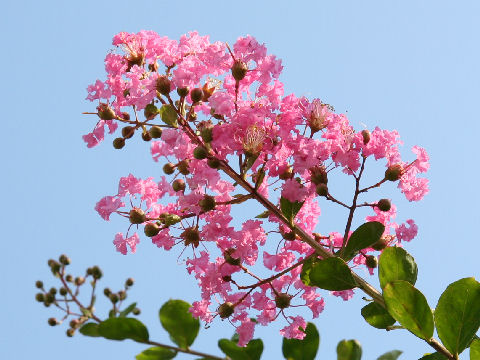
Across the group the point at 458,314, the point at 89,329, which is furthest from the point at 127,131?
the point at 458,314

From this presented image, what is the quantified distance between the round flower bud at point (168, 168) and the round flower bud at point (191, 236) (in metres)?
0.20

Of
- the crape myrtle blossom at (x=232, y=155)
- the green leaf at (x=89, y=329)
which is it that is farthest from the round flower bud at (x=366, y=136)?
the green leaf at (x=89, y=329)

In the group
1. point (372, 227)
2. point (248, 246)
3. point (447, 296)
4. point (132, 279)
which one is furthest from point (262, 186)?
point (132, 279)

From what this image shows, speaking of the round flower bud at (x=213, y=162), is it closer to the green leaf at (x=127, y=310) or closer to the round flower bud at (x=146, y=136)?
the round flower bud at (x=146, y=136)

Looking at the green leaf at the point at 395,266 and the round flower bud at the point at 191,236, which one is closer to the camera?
the green leaf at the point at 395,266

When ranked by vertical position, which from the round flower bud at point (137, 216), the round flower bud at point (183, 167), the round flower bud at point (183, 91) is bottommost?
the round flower bud at point (137, 216)

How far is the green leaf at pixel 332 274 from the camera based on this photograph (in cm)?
166

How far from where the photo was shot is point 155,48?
2.12 meters

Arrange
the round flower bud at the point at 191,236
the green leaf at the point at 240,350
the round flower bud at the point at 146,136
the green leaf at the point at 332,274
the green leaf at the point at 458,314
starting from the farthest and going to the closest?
1. the round flower bud at the point at 146,136
2. the round flower bud at the point at 191,236
3. the green leaf at the point at 240,350
4. the green leaf at the point at 332,274
5. the green leaf at the point at 458,314

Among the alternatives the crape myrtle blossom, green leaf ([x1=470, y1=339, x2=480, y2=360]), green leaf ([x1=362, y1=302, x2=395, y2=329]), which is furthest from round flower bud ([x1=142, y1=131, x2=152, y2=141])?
green leaf ([x1=470, y1=339, x2=480, y2=360])

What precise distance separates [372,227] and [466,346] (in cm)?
43

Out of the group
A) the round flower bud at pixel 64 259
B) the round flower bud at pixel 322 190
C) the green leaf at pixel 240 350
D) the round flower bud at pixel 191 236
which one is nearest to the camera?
the green leaf at pixel 240 350

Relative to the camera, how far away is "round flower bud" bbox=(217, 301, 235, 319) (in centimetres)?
196

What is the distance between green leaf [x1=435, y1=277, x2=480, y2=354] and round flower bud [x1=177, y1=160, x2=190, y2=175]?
2.87ft
